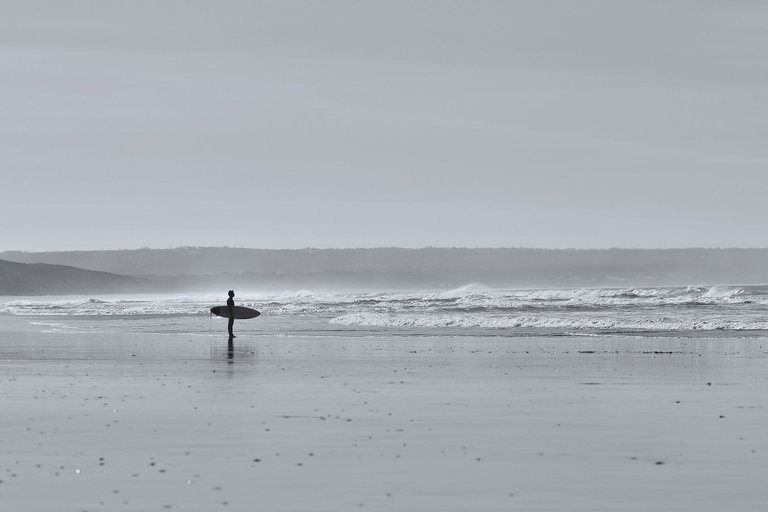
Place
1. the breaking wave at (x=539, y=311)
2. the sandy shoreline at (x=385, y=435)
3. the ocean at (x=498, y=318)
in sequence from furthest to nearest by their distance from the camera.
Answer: the breaking wave at (x=539, y=311) → the ocean at (x=498, y=318) → the sandy shoreline at (x=385, y=435)

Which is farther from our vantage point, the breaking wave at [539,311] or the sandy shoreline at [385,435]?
the breaking wave at [539,311]

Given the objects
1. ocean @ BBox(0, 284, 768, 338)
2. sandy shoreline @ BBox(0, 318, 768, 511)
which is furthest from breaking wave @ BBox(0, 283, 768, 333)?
sandy shoreline @ BBox(0, 318, 768, 511)

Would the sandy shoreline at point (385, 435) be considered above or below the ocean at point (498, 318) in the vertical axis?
below

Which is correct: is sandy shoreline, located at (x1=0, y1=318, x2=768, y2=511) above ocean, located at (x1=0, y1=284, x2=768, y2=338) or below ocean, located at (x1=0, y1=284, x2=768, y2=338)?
below

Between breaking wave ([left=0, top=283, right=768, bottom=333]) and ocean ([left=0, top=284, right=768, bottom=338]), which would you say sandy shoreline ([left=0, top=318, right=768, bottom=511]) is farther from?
breaking wave ([left=0, top=283, right=768, bottom=333])

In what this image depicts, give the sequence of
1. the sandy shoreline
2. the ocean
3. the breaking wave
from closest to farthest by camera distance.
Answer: the sandy shoreline < the ocean < the breaking wave

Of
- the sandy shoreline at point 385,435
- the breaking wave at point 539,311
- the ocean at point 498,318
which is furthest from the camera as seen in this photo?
the breaking wave at point 539,311

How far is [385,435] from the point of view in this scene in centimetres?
1410

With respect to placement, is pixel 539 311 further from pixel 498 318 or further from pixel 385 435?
pixel 385 435

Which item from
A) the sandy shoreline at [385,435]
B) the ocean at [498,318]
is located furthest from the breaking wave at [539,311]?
the sandy shoreline at [385,435]

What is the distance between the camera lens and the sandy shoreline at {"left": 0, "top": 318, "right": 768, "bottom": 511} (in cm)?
1026

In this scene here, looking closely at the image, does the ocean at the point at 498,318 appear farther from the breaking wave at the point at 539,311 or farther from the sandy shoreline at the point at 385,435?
the sandy shoreline at the point at 385,435

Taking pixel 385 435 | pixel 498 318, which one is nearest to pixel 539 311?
pixel 498 318

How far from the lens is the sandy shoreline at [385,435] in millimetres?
10258
